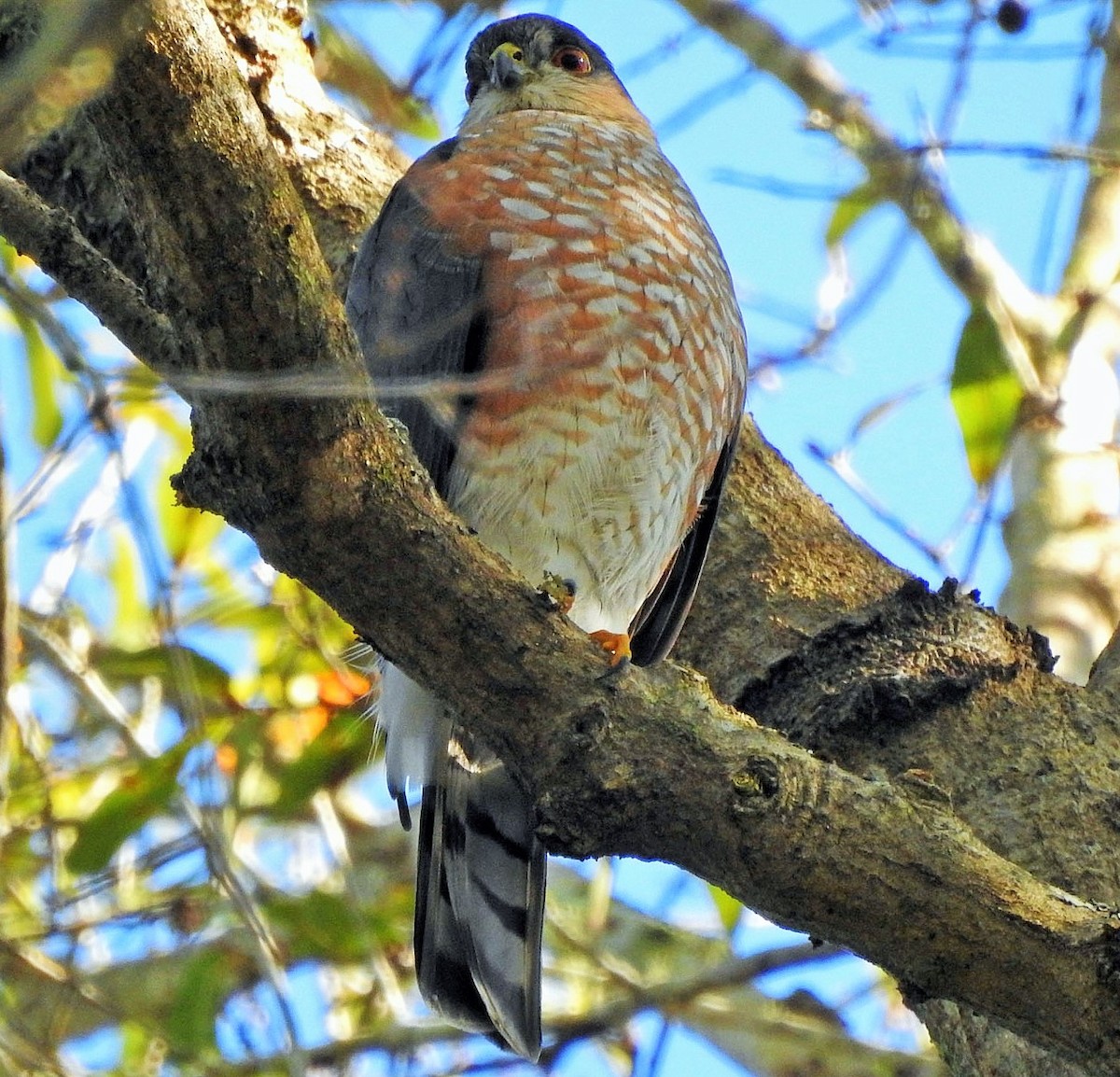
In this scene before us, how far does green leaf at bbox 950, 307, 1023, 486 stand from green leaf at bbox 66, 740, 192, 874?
2316mm

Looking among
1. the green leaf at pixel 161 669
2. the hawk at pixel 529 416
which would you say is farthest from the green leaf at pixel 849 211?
the green leaf at pixel 161 669

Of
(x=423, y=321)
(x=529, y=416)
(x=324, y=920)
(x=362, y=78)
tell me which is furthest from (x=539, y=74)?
(x=324, y=920)

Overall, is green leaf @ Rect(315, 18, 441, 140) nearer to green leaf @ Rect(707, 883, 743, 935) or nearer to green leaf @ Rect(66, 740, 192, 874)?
green leaf @ Rect(66, 740, 192, 874)

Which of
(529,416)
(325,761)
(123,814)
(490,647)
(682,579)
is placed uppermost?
(682,579)

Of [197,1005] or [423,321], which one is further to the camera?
[197,1005]

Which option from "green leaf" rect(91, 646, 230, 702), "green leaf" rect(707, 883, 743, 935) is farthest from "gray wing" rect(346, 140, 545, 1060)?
"green leaf" rect(707, 883, 743, 935)

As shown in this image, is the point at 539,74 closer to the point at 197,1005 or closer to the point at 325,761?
the point at 325,761

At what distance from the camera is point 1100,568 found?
13.3 ft

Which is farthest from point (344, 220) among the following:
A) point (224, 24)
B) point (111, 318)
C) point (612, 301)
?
point (111, 318)

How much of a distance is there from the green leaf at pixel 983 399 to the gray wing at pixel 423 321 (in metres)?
1.39

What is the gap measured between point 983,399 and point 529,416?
1.34 metres

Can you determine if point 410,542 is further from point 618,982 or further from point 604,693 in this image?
point 618,982

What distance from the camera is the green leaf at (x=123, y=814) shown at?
4.32 meters

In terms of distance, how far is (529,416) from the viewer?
11.7 feet
